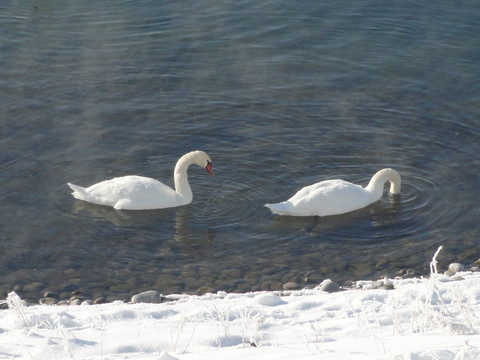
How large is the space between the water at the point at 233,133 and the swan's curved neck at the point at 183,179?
0.67 feet

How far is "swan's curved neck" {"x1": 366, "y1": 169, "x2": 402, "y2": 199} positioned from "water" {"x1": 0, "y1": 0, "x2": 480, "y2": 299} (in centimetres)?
22

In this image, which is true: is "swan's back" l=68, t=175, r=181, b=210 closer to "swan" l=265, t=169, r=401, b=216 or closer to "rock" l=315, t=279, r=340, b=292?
"swan" l=265, t=169, r=401, b=216

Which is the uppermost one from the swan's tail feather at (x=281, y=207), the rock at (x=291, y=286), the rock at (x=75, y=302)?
the swan's tail feather at (x=281, y=207)

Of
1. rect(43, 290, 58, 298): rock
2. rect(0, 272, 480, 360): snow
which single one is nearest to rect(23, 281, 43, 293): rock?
rect(43, 290, 58, 298): rock

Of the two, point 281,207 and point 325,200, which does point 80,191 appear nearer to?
point 281,207

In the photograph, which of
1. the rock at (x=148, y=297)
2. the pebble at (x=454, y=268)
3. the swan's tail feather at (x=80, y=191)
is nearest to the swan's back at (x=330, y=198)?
the pebble at (x=454, y=268)

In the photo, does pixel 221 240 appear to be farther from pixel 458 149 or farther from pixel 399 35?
pixel 399 35

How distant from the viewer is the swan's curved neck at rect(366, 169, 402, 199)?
1273 centimetres

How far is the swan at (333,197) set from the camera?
12156mm

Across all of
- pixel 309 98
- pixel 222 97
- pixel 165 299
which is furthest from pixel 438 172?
pixel 165 299

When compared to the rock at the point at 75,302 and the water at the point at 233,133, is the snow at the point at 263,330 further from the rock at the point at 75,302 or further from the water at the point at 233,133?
the water at the point at 233,133

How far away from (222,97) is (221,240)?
4898 mm

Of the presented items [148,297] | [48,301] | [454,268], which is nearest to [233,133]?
[454,268]

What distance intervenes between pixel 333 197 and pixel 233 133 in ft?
9.32
